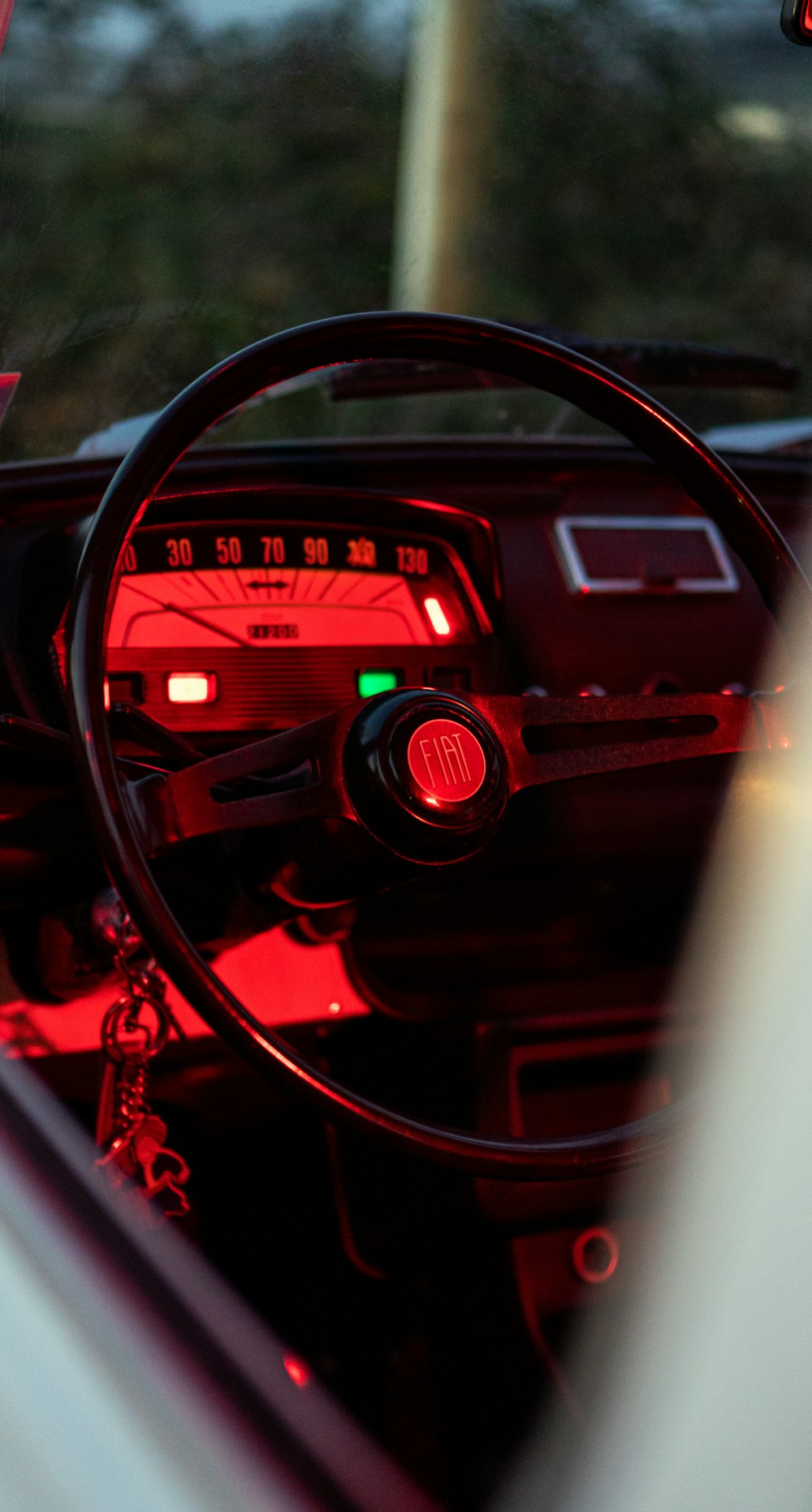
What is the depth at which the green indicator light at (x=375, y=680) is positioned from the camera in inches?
62.0

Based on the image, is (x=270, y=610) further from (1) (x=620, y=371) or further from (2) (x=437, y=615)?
(1) (x=620, y=371)

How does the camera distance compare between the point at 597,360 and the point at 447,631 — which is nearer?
the point at 447,631

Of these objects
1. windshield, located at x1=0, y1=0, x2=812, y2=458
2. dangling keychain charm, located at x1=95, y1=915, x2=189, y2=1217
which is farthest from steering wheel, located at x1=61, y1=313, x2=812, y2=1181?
windshield, located at x1=0, y1=0, x2=812, y2=458

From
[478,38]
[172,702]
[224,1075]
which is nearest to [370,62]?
[478,38]

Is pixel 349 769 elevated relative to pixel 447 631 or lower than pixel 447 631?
lower

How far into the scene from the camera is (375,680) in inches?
62.4

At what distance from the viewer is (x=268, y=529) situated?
153 centimetres

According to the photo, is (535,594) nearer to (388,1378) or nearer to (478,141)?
(478,141)

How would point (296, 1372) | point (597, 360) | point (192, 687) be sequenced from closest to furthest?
point (296, 1372), point (192, 687), point (597, 360)

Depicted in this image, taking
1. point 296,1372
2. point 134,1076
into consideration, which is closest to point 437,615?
point 134,1076

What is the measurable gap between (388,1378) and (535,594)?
961 mm

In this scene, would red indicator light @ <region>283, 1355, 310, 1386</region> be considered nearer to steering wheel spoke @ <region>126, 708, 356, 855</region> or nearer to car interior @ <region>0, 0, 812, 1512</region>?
car interior @ <region>0, 0, 812, 1512</region>

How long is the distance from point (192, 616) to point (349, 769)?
52cm

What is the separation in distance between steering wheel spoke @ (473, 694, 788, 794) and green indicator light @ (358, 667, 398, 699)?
Answer: 43cm
